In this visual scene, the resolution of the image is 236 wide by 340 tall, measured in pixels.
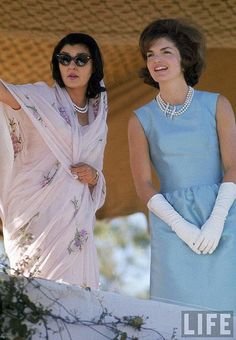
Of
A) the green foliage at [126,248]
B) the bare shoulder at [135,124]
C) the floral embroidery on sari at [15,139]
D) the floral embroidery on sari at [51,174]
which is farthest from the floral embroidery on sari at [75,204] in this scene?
the green foliage at [126,248]

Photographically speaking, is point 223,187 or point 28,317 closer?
point 28,317

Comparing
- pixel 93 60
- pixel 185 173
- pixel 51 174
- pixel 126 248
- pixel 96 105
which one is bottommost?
pixel 185 173

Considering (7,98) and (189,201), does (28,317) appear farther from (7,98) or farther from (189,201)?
(7,98)

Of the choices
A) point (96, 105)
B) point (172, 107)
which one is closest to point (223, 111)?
point (172, 107)

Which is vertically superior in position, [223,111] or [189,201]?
[223,111]

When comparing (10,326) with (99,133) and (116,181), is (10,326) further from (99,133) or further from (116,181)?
(116,181)

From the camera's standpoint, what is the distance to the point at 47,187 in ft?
16.4

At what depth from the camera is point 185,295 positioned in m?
4.50

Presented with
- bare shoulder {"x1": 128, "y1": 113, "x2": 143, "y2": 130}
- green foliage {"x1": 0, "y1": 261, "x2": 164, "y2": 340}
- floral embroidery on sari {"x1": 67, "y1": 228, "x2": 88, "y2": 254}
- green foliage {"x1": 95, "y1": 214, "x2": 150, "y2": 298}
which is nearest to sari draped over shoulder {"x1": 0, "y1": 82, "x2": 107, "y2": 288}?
floral embroidery on sari {"x1": 67, "y1": 228, "x2": 88, "y2": 254}

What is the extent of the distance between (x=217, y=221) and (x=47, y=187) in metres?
0.78

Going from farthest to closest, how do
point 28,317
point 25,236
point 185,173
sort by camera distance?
point 25,236 → point 185,173 → point 28,317

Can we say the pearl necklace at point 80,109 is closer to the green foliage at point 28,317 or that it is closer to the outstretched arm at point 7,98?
→ the outstretched arm at point 7,98

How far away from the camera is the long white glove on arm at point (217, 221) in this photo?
448cm

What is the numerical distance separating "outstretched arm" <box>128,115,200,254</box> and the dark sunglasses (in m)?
0.40
